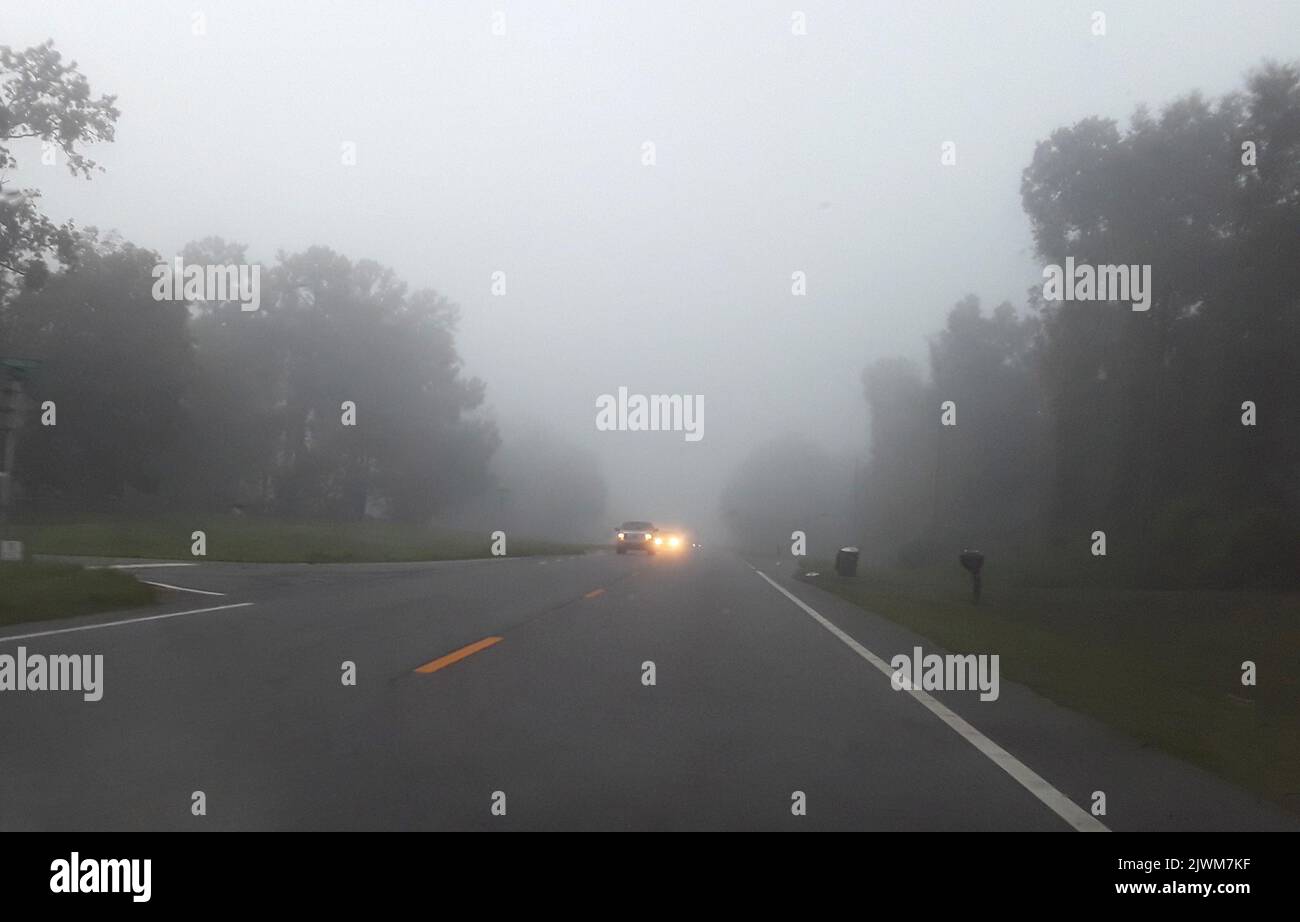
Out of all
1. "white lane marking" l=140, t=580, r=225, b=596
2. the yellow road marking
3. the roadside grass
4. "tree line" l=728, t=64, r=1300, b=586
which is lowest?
the roadside grass

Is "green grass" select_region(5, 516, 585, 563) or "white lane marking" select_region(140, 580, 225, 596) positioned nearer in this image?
"white lane marking" select_region(140, 580, 225, 596)

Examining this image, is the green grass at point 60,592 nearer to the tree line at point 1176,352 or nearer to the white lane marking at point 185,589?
the white lane marking at point 185,589

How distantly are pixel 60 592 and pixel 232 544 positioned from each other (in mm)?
24792

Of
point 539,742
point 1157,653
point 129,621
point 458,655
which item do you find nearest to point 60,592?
point 129,621

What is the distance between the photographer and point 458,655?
526 inches

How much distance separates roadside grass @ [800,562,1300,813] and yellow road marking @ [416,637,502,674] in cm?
579

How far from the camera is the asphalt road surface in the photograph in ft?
22.3

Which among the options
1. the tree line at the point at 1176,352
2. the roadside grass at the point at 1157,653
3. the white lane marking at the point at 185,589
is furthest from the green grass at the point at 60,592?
the tree line at the point at 1176,352

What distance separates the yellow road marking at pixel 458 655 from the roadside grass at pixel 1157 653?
19.0 feet

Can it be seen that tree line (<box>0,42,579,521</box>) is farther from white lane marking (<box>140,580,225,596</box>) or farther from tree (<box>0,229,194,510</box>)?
white lane marking (<box>140,580,225,596</box>)

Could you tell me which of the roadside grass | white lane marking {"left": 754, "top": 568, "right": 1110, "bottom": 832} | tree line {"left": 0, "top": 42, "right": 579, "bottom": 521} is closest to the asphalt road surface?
white lane marking {"left": 754, "top": 568, "right": 1110, "bottom": 832}

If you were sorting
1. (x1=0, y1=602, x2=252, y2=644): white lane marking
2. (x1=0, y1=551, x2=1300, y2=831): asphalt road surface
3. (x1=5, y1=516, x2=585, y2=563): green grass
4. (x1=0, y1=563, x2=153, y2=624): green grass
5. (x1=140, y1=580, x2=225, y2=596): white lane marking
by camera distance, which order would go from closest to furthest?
(x1=0, y1=551, x2=1300, y2=831): asphalt road surface
(x1=0, y1=602, x2=252, y2=644): white lane marking
(x1=0, y1=563, x2=153, y2=624): green grass
(x1=140, y1=580, x2=225, y2=596): white lane marking
(x1=5, y1=516, x2=585, y2=563): green grass

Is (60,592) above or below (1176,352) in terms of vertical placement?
below

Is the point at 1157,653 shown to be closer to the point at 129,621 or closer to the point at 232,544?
the point at 129,621
